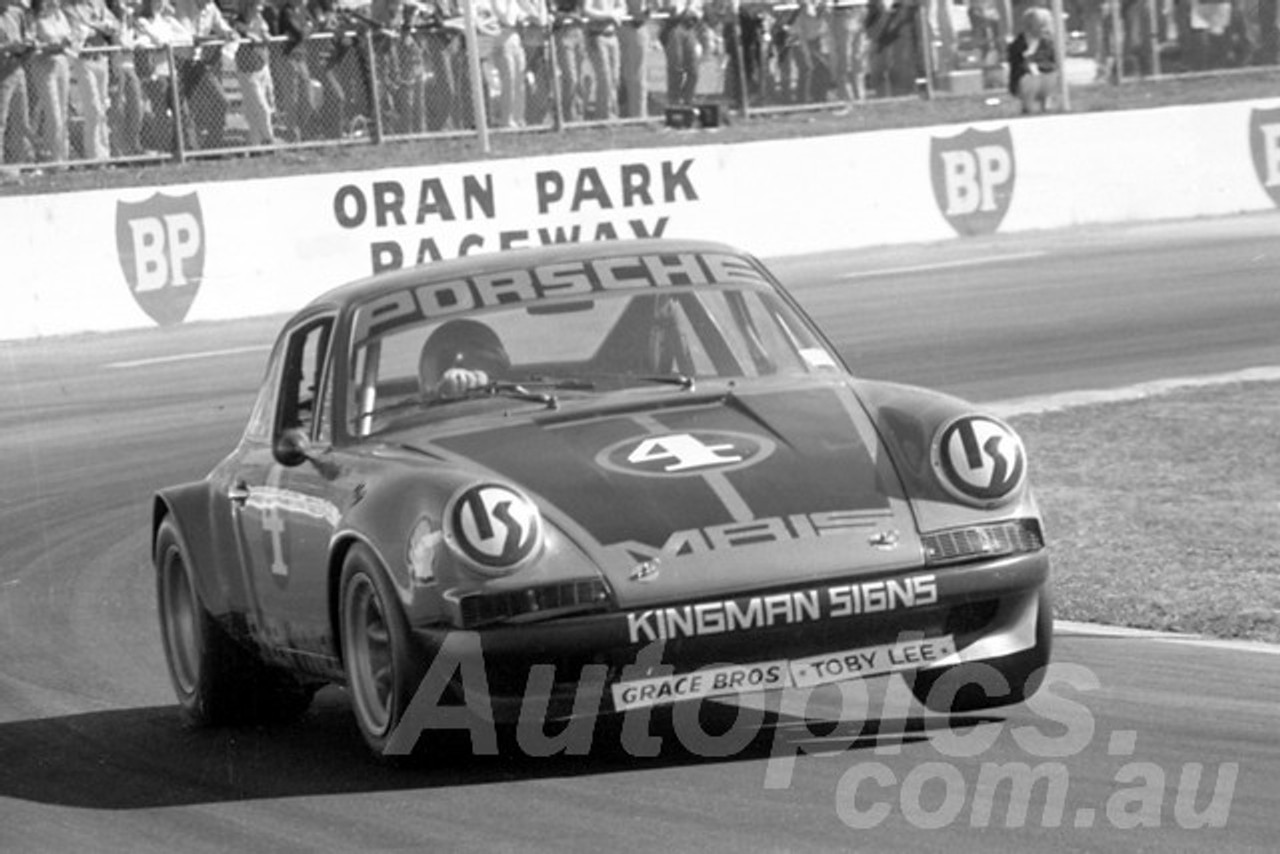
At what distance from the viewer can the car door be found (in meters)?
6.28

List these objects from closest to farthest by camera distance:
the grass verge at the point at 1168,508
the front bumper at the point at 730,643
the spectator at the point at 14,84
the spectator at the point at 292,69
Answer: the front bumper at the point at 730,643 → the grass verge at the point at 1168,508 → the spectator at the point at 14,84 → the spectator at the point at 292,69

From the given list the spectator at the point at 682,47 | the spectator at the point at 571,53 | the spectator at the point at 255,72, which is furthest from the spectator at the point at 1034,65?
the spectator at the point at 255,72

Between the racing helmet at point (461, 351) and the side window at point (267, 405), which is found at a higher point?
the racing helmet at point (461, 351)

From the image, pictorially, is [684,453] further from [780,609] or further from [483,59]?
[483,59]

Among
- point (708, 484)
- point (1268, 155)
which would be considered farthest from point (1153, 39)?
point (708, 484)

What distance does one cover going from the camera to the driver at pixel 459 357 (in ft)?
21.4

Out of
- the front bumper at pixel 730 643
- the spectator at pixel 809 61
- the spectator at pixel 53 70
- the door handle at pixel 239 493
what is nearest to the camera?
the front bumper at pixel 730 643

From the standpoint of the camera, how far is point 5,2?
19.8 metres

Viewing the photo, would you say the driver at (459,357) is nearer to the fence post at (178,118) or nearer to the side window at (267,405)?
the side window at (267,405)

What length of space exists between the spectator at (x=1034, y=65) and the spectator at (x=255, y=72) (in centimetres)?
842

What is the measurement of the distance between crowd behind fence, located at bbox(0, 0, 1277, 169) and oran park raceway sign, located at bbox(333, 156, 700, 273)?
4.63ft

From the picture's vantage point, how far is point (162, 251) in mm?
19250

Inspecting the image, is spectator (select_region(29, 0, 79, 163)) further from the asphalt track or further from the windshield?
the windshield

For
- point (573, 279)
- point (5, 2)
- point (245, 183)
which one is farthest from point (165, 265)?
point (573, 279)
